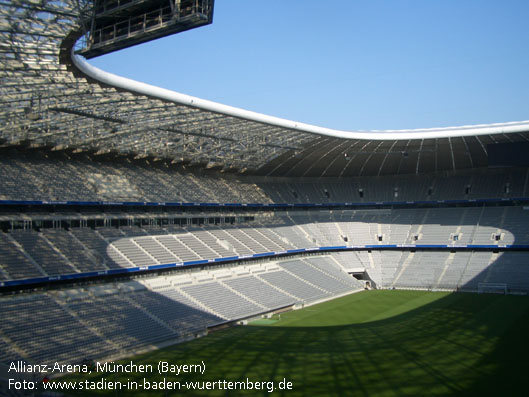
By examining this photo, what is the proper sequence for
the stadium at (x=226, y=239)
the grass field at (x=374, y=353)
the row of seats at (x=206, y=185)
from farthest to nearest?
1. the row of seats at (x=206, y=185)
2. the stadium at (x=226, y=239)
3. the grass field at (x=374, y=353)

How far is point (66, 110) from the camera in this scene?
25.2 meters

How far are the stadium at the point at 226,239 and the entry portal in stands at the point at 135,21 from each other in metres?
0.06

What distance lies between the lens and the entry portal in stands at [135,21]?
13.5 m

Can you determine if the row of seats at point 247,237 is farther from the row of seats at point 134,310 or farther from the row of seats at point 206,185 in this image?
the row of seats at point 206,185

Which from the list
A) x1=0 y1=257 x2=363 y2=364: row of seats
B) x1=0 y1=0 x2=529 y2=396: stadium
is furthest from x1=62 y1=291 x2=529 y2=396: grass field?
x1=0 y1=257 x2=363 y2=364: row of seats

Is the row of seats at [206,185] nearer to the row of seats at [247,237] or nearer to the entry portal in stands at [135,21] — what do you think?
the row of seats at [247,237]

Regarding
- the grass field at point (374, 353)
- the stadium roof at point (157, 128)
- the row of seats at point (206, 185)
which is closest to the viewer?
the stadium roof at point (157, 128)

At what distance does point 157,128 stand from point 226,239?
1268 centimetres

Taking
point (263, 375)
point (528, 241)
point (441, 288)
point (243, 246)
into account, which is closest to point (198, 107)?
point (263, 375)

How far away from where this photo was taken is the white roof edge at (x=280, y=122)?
21.8 metres

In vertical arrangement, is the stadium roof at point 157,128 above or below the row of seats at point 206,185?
above

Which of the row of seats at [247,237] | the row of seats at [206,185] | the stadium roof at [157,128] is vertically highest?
the stadium roof at [157,128]

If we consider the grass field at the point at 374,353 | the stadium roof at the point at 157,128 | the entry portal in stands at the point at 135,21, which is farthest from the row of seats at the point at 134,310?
the entry portal in stands at the point at 135,21

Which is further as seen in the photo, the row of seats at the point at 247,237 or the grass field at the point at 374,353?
the row of seats at the point at 247,237
